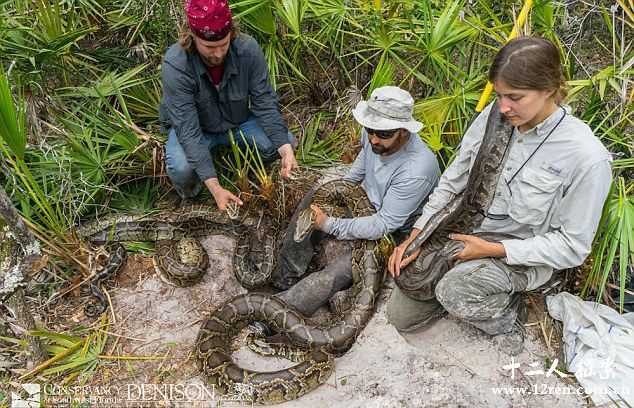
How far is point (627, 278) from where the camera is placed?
164 inches

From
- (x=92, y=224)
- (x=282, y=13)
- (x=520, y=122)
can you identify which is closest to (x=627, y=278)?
(x=520, y=122)

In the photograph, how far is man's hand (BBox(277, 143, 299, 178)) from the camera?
5.27 meters

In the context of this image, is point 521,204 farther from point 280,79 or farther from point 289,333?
point 280,79

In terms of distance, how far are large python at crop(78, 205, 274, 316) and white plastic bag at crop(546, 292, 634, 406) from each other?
2.77m

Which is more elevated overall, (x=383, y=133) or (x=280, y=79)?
(x=383, y=133)

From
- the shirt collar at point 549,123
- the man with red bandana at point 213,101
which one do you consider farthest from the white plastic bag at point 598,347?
the man with red bandana at point 213,101

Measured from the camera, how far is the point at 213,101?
206 inches

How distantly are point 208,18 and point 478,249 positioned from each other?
2.90m

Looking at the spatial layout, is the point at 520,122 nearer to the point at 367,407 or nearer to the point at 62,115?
the point at 367,407

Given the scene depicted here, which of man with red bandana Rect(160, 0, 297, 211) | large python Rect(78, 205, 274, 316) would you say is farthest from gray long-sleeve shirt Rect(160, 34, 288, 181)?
large python Rect(78, 205, 274, 316)

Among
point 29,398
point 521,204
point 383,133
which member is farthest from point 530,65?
point 29,398

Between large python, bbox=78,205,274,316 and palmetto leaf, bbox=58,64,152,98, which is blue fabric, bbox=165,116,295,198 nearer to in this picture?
large python, bbox=78,205,274,316

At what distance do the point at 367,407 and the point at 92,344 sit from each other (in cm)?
245

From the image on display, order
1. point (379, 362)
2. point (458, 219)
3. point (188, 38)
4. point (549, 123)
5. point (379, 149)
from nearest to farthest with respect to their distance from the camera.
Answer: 1. point (549, 123)
2. point (458, 219)
3. point (379, 362)
4. point (379, 149)
5. point (188, 38)
